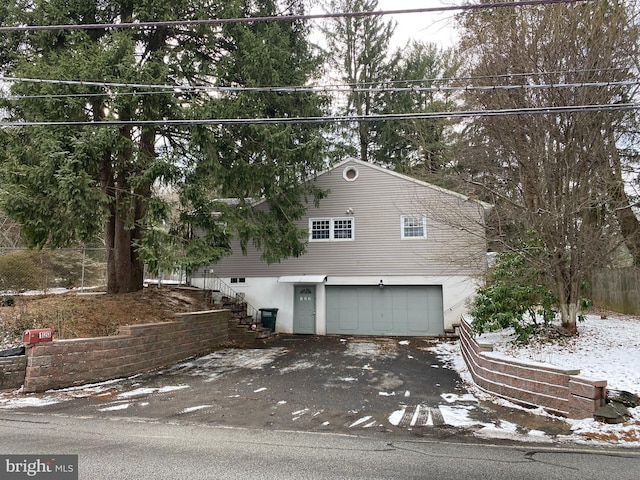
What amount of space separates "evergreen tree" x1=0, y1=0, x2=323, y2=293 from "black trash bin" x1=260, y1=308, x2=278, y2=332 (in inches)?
155

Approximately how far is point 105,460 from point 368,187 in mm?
14114

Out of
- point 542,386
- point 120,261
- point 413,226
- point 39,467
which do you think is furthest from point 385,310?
point 39,467

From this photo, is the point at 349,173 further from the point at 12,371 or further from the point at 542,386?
the point at 12,371

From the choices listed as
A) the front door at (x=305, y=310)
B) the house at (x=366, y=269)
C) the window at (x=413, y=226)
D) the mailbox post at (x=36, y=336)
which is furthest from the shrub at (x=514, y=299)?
the mailbox post at (x=36, y=336)

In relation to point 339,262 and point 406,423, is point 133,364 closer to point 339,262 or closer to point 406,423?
point 406,423

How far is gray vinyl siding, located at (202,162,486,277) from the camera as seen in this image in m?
16.1

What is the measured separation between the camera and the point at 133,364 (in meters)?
9.23

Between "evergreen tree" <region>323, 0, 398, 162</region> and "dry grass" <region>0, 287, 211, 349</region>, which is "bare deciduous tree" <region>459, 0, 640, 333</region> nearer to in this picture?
"dry grass" <region>0, 287, 211, 349</region>

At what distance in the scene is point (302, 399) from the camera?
7316 mm

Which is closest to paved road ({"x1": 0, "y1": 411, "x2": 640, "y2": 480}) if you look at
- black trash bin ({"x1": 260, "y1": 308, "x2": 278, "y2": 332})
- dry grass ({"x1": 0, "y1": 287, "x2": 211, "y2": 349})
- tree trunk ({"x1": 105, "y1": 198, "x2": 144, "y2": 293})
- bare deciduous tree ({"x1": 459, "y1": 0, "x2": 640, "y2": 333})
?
dry grass ({"x1": 0, "y1": 287, "x2": 211, "y2": 349})

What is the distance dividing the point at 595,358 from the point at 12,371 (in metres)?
10.6

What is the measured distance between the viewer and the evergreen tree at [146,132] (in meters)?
9.86

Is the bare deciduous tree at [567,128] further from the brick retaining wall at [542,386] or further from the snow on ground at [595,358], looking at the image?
the brick retaining wall at [542,386]

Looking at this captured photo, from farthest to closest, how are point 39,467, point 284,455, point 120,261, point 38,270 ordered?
point 120,261
point 38,270
point 284,455
point 39,467
